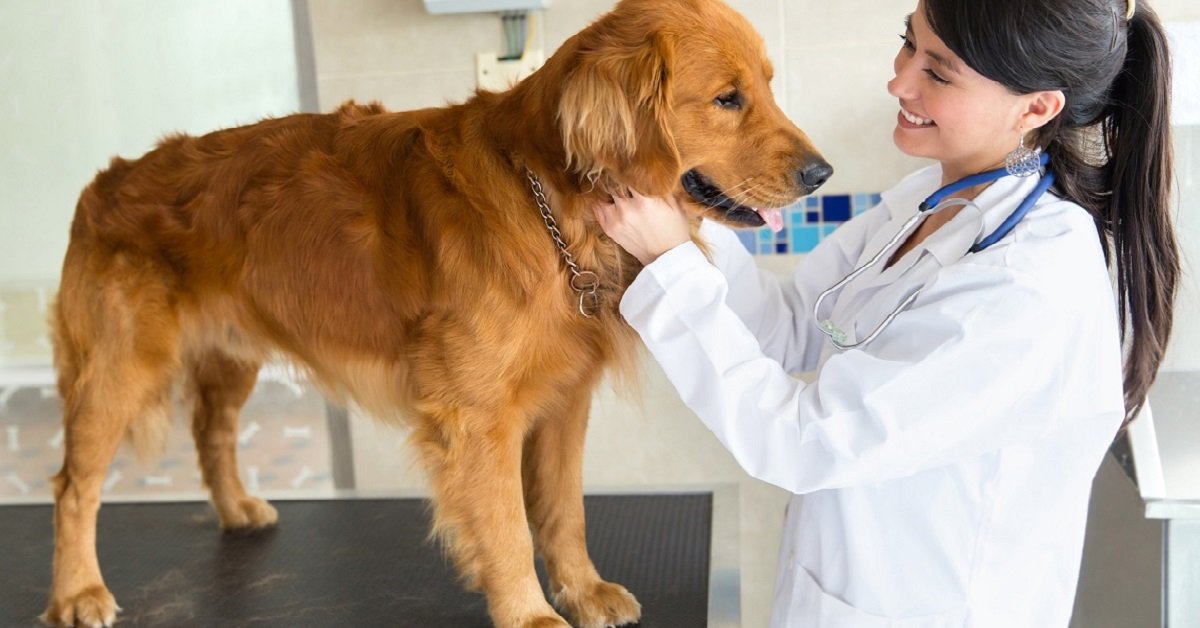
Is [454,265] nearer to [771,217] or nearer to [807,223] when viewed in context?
[771,217]

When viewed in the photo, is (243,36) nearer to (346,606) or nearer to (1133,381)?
(346,606)

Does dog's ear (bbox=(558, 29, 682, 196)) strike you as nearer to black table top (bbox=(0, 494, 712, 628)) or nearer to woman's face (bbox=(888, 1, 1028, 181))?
woman's face (bbox=(888, 1, 1028, 181))

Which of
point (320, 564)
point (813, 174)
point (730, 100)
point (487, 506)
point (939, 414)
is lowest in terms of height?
point (320, 564)

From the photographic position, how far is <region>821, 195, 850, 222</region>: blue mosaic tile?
2600mm

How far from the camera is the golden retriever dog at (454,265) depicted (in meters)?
1.46

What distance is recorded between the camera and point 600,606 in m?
1.71

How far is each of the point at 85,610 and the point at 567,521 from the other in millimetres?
835

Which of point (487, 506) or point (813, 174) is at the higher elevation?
point (813, 174)

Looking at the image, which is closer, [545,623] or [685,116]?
[685,116]

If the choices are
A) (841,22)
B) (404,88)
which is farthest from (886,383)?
(404,88)

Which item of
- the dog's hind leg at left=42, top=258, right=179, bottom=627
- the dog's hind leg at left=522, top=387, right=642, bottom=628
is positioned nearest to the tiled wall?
the dog's hind leg at left=522, top=387, right=642, bottom=628

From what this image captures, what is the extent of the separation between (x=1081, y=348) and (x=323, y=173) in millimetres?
1125

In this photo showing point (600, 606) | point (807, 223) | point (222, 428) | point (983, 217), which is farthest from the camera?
point (807, 223)

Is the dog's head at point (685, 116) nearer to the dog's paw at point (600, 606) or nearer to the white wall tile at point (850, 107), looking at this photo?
the dog's paw at point (600, 606)
